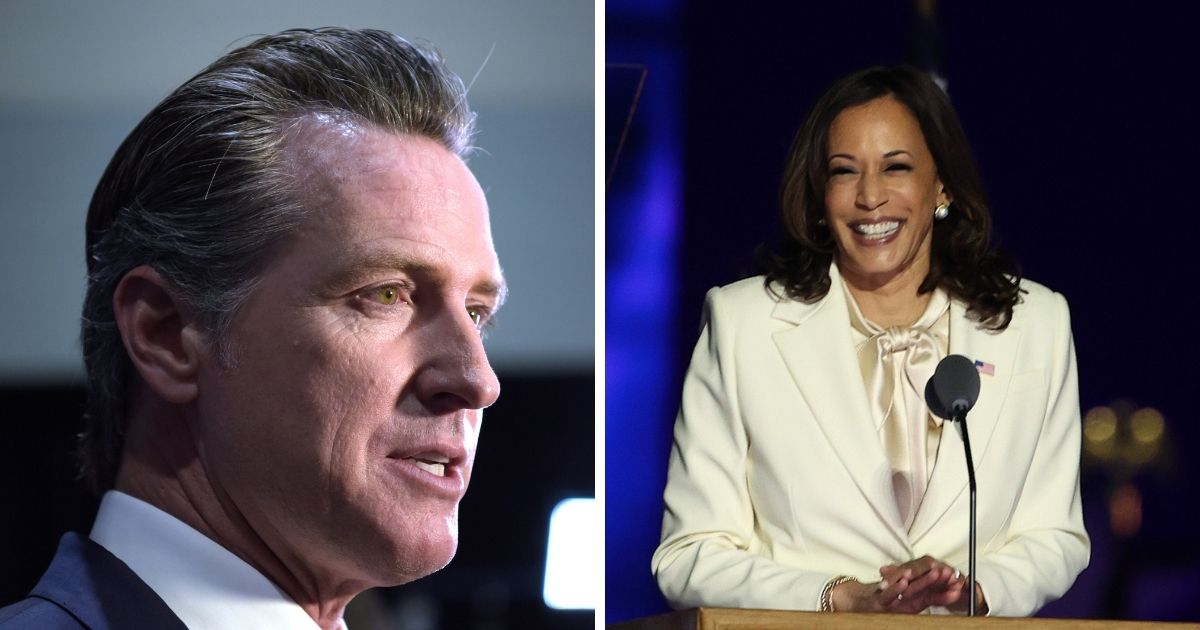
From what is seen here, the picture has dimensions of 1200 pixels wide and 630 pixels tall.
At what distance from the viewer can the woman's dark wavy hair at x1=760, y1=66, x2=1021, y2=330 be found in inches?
107

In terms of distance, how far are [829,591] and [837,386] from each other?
35 cm

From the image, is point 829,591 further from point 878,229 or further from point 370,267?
point 370,267

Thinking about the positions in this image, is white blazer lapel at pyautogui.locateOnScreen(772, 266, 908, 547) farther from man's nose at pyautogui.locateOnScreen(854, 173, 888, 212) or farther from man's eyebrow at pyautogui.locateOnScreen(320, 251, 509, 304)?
man's eyebrow at pyautogui.locateOnScreen(320, 251, 509, 304)

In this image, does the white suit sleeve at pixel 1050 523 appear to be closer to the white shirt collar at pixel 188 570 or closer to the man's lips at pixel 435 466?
the man's lips at pixel 435 466

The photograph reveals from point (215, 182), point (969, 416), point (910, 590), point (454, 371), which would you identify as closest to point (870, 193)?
point (969, 416)

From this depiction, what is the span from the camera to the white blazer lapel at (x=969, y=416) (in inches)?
104

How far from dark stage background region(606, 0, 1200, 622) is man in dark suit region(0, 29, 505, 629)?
0.63 metres

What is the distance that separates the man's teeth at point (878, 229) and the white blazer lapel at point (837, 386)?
0.08 metres

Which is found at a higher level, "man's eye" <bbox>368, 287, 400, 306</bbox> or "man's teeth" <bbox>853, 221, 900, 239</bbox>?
"man's eye" <bbox>368, 287, 400, 306</bbox>

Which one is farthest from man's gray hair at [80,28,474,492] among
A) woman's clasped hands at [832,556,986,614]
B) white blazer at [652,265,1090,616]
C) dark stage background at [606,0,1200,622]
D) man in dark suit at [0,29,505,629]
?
woman's clasped hands at [832,556,986,614]

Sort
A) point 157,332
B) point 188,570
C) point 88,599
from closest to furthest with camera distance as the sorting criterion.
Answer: point 88,599, point 188,570, point 157,332

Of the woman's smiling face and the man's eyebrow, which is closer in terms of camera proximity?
the man's eyebrow

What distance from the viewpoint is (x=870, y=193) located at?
2703 mm

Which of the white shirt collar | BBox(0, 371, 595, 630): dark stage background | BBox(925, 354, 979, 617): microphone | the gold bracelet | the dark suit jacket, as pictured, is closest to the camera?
the dark suit jacket
